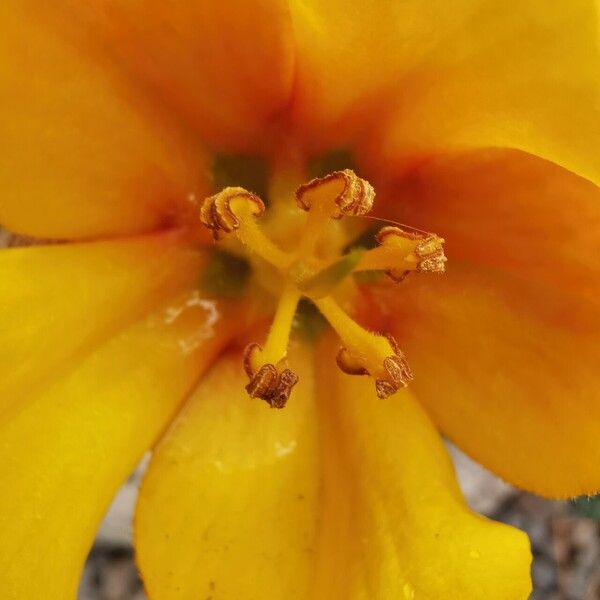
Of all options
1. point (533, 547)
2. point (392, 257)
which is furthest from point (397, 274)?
point (533, 547)

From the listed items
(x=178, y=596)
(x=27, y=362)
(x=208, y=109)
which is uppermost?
(x=208, y=109)

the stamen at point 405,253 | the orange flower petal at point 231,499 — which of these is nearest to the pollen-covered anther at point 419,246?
the stamen at point 405,253

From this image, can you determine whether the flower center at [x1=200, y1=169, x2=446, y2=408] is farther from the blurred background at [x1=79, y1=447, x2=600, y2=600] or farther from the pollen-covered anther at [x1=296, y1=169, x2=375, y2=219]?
the blurred background at [x1=79, y1=447, x2=600, y2=600]

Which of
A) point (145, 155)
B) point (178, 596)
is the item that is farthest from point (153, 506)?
point (145, 155)

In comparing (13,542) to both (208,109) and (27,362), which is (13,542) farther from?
(208,109)

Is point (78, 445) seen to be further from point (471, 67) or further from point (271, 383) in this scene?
point (471, 67)

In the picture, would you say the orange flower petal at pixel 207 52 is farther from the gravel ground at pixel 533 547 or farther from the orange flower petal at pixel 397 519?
→ the gravel ground at pixel 533 547
